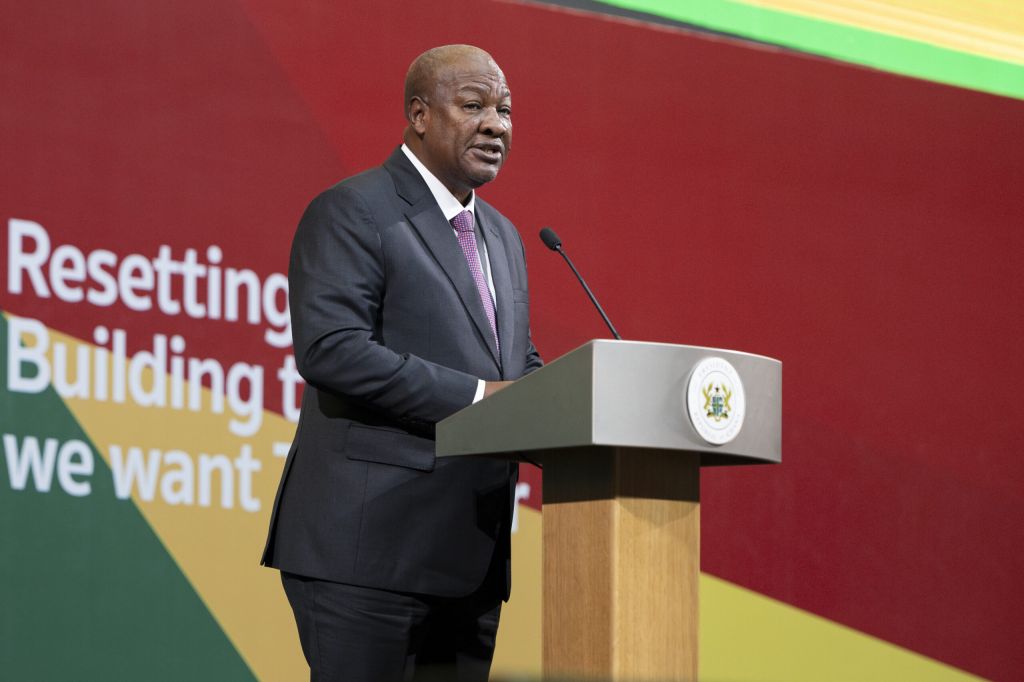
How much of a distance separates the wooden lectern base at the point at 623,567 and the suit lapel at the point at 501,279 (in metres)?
0.47

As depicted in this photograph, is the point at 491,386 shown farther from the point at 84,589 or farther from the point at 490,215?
the point at 84,589

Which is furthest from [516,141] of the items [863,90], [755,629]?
[755,629]

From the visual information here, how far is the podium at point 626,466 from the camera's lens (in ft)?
5.59

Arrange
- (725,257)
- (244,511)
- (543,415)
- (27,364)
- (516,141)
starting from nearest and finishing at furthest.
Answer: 1. (543,415)
2. (27,364)
3. (244,511)
4. (516,141)
5. (725,257)

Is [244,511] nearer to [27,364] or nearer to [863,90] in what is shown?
[27,364]

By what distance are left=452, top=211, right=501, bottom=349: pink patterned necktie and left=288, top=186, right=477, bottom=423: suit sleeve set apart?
18 cm

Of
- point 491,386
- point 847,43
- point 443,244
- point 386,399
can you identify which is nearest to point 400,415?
point 386,399

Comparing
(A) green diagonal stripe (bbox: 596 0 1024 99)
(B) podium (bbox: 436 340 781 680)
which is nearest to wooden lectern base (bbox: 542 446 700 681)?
(B) podium (bbox: 436 340 781 680)

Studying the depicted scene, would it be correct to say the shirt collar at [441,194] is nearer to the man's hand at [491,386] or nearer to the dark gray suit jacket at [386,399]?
the dark gray suit jacket at [386,399]

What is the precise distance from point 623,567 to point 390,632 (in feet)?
1.71

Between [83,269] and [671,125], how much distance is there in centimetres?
171

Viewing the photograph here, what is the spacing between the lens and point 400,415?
2.10 meters

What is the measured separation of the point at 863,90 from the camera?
4.25 metres

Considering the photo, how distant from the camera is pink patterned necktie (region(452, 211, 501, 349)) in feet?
7.51
